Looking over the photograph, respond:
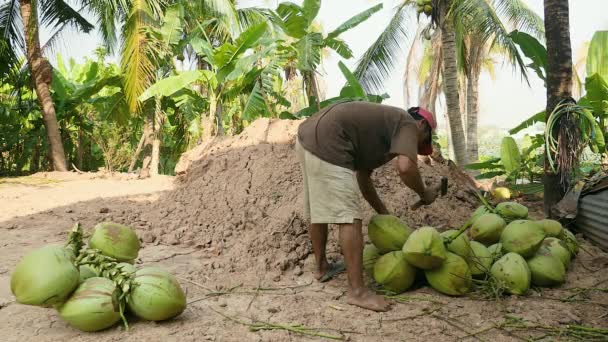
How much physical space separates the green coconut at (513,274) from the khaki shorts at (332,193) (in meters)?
0.92

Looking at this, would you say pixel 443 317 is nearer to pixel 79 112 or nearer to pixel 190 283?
pixel 190 283

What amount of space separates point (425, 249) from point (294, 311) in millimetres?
842

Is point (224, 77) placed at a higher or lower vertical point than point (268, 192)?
higher

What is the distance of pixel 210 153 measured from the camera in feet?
19.5

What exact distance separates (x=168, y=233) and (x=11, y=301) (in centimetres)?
168

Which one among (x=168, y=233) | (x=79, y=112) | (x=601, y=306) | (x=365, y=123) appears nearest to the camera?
(x=601, y=306)

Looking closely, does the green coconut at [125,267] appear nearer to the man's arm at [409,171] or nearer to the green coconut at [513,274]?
the man's arm at [409,171]

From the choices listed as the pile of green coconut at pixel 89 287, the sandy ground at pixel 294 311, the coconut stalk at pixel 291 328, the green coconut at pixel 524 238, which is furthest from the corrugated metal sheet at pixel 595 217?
the pile of green coconut at pixel 89 287

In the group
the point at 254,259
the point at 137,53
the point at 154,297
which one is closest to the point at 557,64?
the point at 254,259

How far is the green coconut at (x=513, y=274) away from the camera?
116 inches

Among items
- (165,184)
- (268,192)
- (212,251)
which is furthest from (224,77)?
(212,251)

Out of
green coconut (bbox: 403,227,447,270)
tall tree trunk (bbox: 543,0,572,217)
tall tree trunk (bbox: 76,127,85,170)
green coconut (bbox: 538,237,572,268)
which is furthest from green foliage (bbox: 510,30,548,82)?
tall tree trunk (bbox: 76,127,85,170)

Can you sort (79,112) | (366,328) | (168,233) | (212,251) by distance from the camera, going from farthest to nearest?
(79,112), (168,233), (212,251), (366,328)

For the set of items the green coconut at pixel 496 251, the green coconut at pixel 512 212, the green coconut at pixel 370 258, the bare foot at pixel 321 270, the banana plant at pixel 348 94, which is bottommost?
the bare foot at pixel 321 270
